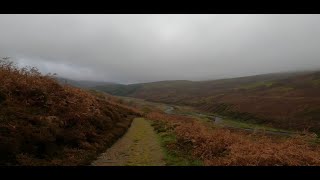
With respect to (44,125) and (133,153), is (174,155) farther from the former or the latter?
(44,125)

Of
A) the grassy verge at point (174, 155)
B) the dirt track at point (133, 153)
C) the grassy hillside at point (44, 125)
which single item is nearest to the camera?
the grassy hillside at point (44, 125)

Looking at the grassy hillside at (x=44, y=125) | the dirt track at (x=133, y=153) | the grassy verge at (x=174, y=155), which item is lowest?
the grassy verge at (x=174, y=155)

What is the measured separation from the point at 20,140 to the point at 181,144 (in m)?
11.5

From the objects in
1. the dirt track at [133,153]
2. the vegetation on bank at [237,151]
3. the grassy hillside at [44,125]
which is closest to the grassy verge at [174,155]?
the vegetation on bank at [237,151]

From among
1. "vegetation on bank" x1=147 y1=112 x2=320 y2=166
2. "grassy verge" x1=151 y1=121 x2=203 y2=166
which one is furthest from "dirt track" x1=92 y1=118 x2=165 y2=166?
"vegetation on bank" x1=147 y1=112 x2=320 y2=166

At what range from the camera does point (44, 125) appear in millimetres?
17609

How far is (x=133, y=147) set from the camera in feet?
70.3

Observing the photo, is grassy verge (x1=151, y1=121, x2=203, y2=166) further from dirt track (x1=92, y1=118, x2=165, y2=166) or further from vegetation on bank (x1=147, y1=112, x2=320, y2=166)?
dirt track (x1=92, y1=118, x2=165, y2=166)

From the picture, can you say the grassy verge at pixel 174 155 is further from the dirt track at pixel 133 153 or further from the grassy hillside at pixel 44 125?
the grassy hillside at pixel 44 125

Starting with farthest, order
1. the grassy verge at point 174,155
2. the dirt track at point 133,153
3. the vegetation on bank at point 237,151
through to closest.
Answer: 1. the grassy verge at point 174,155
2. the dirt track at point 133,153
3. the vegetation on bank at point 237,151

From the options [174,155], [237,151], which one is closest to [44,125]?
[174,155]

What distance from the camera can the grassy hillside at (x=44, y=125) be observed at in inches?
566
